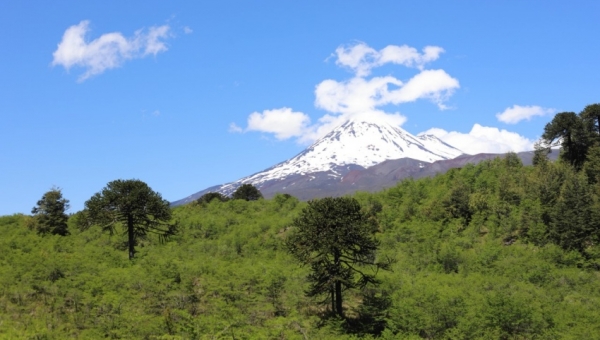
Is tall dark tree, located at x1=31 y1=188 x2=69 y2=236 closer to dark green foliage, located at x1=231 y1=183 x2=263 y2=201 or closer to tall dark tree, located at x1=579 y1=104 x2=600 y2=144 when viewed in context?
dark green foliage, located at x1=231 y1=183 x2=263 y2=201

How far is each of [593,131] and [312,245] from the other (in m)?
44.3

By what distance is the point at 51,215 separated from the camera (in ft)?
171

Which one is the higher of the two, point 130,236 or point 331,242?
point 130,236

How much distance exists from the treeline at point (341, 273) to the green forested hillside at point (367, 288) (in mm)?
135

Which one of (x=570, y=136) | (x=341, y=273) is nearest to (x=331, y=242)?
(x=341, y=273)

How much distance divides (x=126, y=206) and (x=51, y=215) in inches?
483

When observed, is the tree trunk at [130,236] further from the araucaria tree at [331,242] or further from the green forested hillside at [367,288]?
the araucaria tree at [331,242]

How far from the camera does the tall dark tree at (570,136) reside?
190ft

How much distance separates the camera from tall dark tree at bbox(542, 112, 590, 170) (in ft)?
190

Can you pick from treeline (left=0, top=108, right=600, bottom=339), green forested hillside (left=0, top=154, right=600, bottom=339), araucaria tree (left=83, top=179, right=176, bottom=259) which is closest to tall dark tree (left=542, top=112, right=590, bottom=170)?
treeline (left=0, top=108, right=600, bottom=339)

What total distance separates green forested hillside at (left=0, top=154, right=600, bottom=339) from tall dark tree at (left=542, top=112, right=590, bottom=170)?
505 cm

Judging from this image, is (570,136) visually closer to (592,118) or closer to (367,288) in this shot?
(592,118)

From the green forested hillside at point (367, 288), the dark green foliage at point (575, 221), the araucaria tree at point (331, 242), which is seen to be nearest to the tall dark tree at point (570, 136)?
the green forested hillside at point (367, 288)

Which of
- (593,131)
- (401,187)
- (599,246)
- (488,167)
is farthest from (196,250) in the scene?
(593,131)
